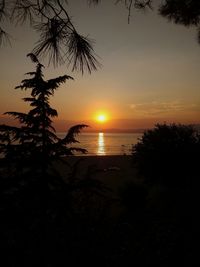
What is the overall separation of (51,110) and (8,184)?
6.54 ft

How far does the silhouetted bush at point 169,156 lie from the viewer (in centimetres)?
1041

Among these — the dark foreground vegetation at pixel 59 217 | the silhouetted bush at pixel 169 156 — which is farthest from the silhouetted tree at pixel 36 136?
the silhouetted bush at pixel 169 156

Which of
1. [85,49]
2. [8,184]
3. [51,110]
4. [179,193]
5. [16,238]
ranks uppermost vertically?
[85,49]

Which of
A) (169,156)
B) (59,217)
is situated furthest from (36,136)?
(169,156)

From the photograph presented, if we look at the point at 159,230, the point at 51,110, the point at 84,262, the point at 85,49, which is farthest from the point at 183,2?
the point at 84,262

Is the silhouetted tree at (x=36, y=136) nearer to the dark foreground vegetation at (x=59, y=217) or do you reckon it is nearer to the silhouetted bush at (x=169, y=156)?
the dark foreground vegetation at (x=59, y=217)

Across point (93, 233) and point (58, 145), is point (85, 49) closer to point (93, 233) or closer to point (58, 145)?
point (58, 145)

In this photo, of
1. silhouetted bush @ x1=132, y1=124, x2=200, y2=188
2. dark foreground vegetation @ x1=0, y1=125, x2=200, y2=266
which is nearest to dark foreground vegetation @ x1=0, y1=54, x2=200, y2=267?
dark foreground vegetation @ x1=0, y1=125, x2=200, y2=266

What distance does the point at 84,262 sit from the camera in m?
4.56

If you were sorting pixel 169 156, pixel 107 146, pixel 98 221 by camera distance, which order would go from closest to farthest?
pixel 98 221 → pixel 169 156 → pixel 107 146

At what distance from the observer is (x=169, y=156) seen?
10461mm

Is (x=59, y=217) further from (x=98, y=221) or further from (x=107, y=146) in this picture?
(x=107, y=146)

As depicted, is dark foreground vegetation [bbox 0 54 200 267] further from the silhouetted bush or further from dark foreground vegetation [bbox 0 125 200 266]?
the silhouetted bush

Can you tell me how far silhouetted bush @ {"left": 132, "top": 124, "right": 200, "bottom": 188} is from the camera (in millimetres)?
10406
